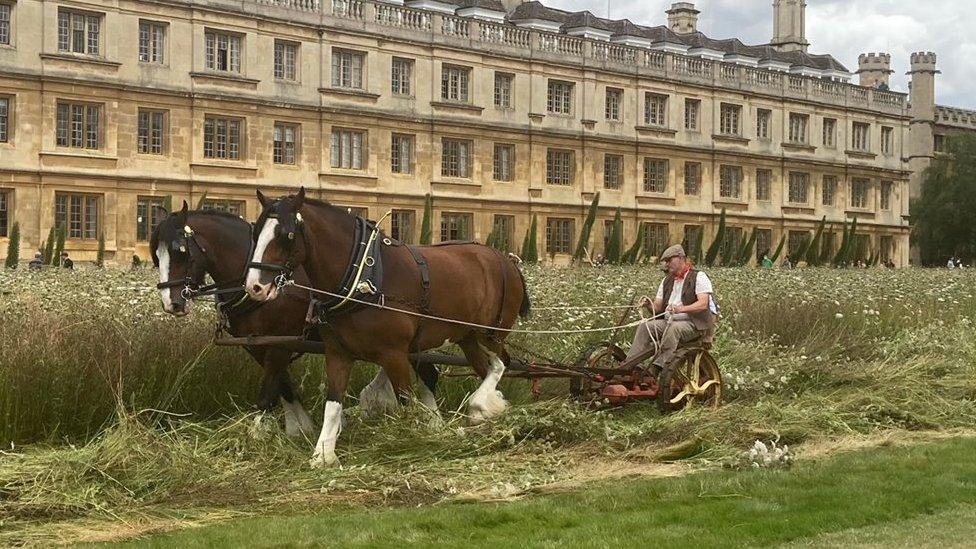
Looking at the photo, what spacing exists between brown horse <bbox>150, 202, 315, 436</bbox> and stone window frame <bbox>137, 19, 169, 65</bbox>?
3623cm

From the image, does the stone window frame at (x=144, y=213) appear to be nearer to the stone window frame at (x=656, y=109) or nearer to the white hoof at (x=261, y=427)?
the stone window frame at (x=656, y=109)

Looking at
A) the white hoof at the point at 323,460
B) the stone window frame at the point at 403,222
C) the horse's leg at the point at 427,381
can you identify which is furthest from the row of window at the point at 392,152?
the white hoof at the point at 323,460

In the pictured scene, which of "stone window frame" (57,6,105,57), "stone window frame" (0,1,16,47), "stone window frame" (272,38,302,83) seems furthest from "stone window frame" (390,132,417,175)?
"stone window frame" (0,1,16,47)

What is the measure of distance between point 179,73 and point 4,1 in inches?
245

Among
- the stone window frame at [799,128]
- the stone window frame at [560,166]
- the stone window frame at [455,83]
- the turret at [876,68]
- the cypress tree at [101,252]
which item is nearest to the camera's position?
the cypress tree at [101,252]

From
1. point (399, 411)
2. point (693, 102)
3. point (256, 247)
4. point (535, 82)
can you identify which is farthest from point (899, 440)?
point (693, 102)

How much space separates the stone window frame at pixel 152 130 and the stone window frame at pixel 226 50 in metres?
2.29

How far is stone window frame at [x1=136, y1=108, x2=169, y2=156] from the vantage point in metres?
48.4

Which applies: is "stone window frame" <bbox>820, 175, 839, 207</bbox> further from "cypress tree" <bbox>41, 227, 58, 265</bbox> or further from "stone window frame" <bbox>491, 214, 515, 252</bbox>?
"cypress tree" <bbox>41, 227, 58, 265</bbox>

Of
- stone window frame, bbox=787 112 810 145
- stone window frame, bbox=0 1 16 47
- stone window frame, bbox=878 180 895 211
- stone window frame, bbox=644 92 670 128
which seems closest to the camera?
stone window frame, bbox=0 1 16 47

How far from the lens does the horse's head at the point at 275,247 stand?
11.9 m

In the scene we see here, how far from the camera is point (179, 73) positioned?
48.9 m

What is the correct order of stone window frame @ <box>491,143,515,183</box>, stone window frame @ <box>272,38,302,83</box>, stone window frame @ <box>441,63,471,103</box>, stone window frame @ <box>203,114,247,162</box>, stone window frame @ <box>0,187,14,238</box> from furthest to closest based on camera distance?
stone window frame @ <box>491,143,515,183</box> → stone window frame @ <box>441,63,471,103</box> → stone window frame @ <box>272,38,302,83</box> → stone window frame @ <box>203,114,247,162</box> → stone window frame @ <box>0,187,14,238</box>

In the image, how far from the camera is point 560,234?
61750 millimetres
